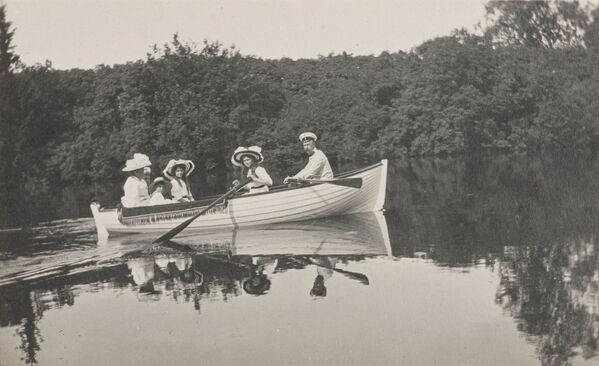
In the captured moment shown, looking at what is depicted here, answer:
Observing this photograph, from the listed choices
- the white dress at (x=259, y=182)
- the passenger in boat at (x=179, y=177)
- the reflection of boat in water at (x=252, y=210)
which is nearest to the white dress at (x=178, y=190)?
the passenger in boat at (x=179, y=177)

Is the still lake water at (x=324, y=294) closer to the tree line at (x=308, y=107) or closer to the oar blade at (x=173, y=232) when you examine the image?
the oar blade at (x=173, y=232)

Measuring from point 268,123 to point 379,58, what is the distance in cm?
1479

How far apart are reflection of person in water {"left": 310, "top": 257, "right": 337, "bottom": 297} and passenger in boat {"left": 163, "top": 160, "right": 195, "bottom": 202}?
5834mm

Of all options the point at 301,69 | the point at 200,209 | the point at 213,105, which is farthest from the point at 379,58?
the point at 200,209

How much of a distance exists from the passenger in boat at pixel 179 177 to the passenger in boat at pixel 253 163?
1.47m

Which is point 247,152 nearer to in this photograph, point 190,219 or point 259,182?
point 259,182

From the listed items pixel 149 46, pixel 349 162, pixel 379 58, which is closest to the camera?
pixel 149 46

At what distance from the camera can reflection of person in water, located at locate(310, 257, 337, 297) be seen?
29.6 feet

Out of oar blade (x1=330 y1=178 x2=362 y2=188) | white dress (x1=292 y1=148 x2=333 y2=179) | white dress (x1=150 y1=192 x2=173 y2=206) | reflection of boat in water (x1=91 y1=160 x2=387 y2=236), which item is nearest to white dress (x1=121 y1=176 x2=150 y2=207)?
white dress (x1=150 y1=192 x2=173 y2=206)

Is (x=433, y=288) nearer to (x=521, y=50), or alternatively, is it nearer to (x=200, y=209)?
(x=200, y=209)

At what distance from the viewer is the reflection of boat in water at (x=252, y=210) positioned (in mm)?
15102

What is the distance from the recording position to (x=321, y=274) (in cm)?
1006

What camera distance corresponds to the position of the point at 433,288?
8.75 metres

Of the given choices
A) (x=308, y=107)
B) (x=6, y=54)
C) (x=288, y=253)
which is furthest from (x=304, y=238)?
(x=308, y=107)
